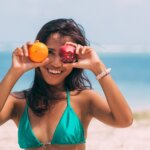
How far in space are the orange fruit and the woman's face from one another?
0.09m

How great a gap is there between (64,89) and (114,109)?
485 millimetres

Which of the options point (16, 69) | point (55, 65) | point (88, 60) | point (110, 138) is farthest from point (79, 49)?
point (110, 138)

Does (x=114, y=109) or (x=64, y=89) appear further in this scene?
(x=64, y=89)

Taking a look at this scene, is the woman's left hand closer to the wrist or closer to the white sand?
the wrist

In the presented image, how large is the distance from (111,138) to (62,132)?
583cm

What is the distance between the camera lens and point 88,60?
411 centimetres

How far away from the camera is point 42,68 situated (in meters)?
4.18

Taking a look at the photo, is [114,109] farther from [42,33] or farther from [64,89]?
[42,33]

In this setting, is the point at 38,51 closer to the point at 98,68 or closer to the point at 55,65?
the point at 55,65

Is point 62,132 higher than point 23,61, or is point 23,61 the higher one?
point 23,61

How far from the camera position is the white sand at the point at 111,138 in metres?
9.26

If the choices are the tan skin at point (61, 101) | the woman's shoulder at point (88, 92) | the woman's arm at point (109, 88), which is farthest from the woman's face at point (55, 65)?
the woman's shoulder at point (88, 92)

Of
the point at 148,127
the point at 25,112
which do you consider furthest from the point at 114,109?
the point at 148,127

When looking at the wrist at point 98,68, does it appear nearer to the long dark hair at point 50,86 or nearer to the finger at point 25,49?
the long dark hair at point 50,86
